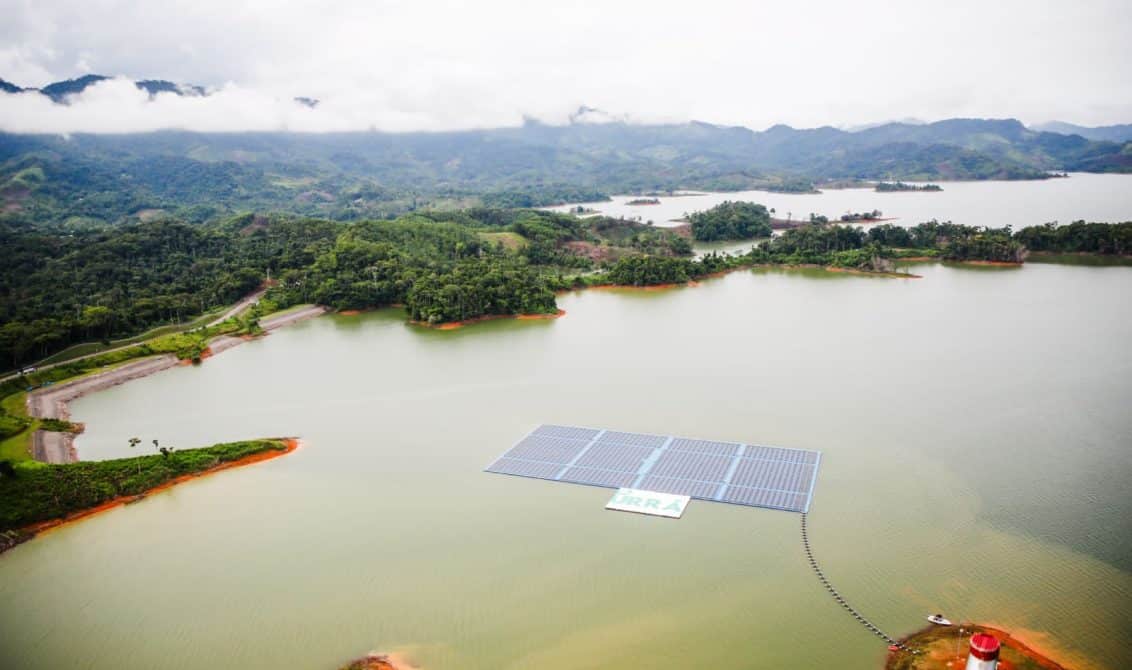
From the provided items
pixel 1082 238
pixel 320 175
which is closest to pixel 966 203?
pixel 1082 238

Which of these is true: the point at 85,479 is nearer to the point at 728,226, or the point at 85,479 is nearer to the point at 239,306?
the point at 239,306

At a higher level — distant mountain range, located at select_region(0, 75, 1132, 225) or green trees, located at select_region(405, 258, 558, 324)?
distant mountain range, located at select_region(0, 75, 1132, 225)

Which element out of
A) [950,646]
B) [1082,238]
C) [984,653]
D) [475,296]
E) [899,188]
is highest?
[899,188]

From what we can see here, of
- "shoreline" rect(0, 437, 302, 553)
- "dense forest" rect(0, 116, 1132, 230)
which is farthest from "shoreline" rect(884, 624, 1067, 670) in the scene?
"dense forest" rect(0, 116, 1132, 230)

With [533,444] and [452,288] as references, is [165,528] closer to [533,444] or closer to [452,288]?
[533,444]

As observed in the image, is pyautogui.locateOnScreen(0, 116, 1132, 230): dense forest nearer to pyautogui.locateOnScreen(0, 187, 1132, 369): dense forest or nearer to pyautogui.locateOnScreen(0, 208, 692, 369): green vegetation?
pyautogui.locateOnScreen(0, 187, 1132, 369): dense forest

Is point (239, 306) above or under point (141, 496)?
above
